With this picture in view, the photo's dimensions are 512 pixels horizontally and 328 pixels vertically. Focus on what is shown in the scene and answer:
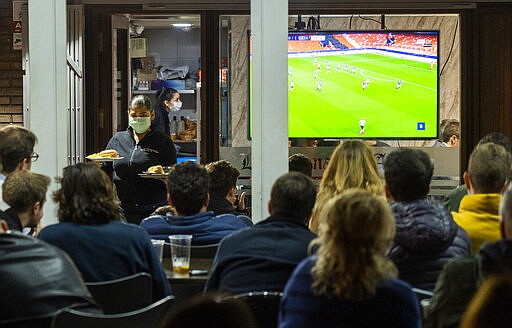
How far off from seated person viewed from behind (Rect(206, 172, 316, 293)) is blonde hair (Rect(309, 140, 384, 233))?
1031 mm

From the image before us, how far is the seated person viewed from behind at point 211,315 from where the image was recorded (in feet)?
4.73

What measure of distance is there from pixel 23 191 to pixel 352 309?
2.20m

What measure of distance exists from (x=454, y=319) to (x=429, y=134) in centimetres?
521

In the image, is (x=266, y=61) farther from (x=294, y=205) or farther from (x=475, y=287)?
(x=475, y=287)

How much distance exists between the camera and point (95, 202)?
3789mm

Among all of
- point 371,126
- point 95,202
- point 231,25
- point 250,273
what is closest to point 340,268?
point 250,273

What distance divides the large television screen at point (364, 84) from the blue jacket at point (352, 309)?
520 cm

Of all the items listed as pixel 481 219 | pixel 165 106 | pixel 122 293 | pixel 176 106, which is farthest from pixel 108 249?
pixel 176 106

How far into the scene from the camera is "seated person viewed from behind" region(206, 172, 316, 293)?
3.42 meters

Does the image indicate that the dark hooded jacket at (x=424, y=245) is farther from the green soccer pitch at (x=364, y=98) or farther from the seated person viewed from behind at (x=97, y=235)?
the green soccer pitch at (x=364, y=98)

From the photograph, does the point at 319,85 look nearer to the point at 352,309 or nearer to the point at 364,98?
the point at 364,98

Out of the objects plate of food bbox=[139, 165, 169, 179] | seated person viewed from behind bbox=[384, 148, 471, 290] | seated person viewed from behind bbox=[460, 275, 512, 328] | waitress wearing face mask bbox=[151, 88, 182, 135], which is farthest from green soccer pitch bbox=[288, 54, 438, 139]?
seated person viewed from behind bbox=[460, 275, 512, 328]

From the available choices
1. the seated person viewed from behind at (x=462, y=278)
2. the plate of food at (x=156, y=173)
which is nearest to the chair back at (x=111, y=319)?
the seated person viewed from behind at (x=462, y=278)

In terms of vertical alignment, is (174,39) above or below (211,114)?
above
